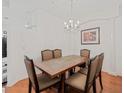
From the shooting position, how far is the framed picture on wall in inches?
163

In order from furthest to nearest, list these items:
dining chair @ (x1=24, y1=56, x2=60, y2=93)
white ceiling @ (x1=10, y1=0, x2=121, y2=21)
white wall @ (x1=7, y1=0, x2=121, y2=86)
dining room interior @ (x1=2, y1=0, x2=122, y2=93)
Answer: white ceiling @ (x1=10, y1=0, x2=121, y2=21) → white wall @ (x1=7, y1=0, x2=121, y2=86) → dining room interior @ (x1=2, y1=0, x2=122, y2=93) → dining chair @ (x1=24, y1=56, x2=60, y2=93)

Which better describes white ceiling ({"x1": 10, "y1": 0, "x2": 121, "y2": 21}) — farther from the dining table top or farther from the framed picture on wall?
the dining table top

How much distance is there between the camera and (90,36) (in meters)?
4.39

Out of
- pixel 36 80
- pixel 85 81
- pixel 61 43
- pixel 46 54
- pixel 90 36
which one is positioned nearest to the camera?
pixel 36 80

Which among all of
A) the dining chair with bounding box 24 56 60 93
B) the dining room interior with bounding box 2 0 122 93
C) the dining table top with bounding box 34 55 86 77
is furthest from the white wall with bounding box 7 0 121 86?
the dining chair with bounding box 24 56 60 93

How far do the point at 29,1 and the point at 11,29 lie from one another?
1.09 m

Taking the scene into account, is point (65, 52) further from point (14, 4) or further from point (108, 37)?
point (14, 4)

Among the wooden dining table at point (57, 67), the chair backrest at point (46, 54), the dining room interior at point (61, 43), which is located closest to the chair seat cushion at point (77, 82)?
the dining room interior at point (61, 43)

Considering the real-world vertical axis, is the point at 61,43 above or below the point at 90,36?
below

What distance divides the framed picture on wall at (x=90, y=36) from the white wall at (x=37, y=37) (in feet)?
0.51

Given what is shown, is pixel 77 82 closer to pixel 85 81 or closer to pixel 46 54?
pixel 85 81

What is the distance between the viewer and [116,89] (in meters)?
2.63

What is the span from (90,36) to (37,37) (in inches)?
80.3

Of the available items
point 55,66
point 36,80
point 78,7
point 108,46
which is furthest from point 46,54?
point 78,7
